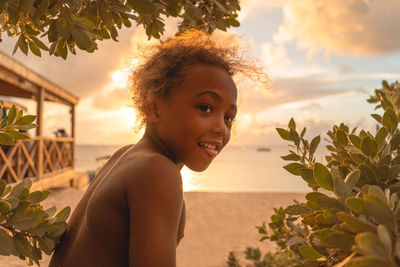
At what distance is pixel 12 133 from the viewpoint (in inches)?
62.4

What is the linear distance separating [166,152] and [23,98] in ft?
41.6

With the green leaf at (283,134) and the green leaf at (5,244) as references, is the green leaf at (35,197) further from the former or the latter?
the green leaf at (283,134)

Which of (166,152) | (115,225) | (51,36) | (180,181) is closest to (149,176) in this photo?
(180,181)

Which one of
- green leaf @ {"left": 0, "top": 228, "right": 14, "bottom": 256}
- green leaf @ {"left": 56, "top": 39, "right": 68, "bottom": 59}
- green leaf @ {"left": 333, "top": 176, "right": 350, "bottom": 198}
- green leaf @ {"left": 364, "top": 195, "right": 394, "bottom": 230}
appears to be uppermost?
green leaf @ {"left": 56, "top": 39, "right": 68, "bottom": 59}

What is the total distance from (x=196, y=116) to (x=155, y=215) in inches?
24.2

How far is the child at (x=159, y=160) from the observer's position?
4.27 feet

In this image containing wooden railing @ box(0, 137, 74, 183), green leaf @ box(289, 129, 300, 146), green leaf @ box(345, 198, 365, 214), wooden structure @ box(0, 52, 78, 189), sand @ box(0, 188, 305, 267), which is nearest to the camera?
green leaf @ box(345, 198, 365, 214)

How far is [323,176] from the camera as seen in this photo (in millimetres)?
988

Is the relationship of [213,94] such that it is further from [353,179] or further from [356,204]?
[356,204]

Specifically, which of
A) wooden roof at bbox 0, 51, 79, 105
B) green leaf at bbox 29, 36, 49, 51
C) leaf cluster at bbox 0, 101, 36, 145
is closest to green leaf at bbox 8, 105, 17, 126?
leaf cluster at bbox 0, 101, 36, 145

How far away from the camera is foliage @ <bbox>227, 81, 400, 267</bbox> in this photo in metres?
0.69

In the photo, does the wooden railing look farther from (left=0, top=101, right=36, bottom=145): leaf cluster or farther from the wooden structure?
(left=0, top=101, right=36, bottom=145): leaf cluster

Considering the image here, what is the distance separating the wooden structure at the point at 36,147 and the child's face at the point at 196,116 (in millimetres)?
6978

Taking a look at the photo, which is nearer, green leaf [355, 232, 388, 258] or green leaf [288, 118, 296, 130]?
green leaf [355, 232, 388, 258]
